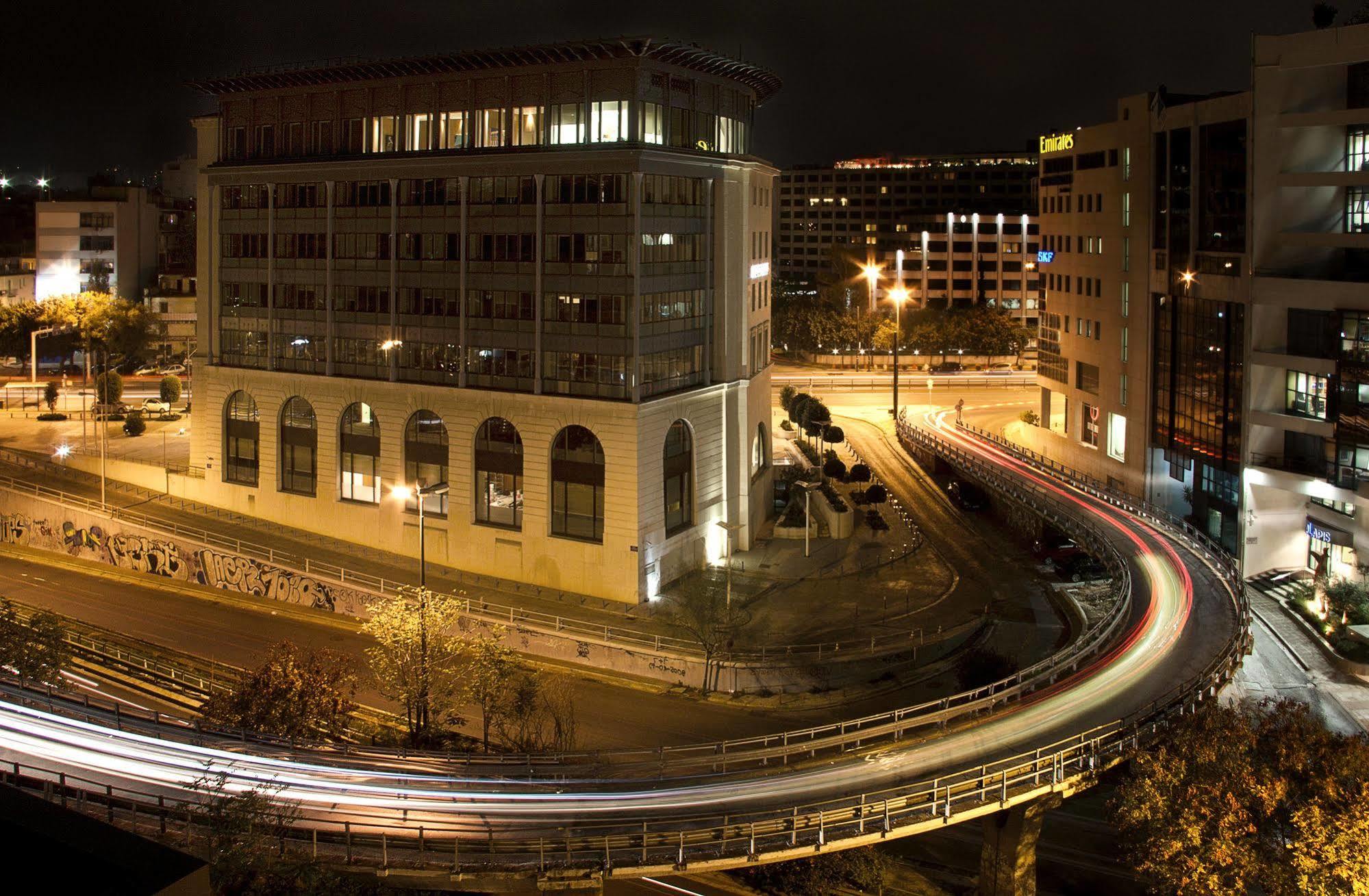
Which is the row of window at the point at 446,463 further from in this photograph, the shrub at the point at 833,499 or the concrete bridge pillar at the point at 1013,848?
the concrete bridge pillar at the point at 1013,848

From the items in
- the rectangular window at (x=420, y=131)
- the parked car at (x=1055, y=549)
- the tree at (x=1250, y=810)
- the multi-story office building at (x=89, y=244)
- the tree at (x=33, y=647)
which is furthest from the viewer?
the multi-story office building at (x=89, y=244)

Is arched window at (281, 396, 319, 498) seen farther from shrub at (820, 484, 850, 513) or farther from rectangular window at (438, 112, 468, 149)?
shrub at (820, 484, 850, 513)

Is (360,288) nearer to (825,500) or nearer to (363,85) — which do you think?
(363,85)

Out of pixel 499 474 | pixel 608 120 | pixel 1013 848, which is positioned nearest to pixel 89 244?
pixel 499 474

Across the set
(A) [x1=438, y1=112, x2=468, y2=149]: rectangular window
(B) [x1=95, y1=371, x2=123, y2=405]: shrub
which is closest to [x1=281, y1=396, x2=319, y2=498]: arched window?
(A) [x1=438, y1=112, x2=468, y2=149]: rectangular window

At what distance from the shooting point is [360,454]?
67.9 meters

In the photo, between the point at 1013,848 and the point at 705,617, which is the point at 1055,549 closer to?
the point at 705,617

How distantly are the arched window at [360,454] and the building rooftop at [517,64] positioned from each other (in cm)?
1622

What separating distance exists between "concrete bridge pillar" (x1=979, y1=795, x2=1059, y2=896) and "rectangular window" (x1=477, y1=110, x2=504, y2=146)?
3886cm

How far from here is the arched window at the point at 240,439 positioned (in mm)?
71938

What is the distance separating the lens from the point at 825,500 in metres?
74.2

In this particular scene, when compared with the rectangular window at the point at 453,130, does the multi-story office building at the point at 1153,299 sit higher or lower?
lower

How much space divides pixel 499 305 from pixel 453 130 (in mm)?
9041

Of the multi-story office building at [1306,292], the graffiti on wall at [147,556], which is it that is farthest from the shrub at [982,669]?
the graffiti on wall at [147,556]
